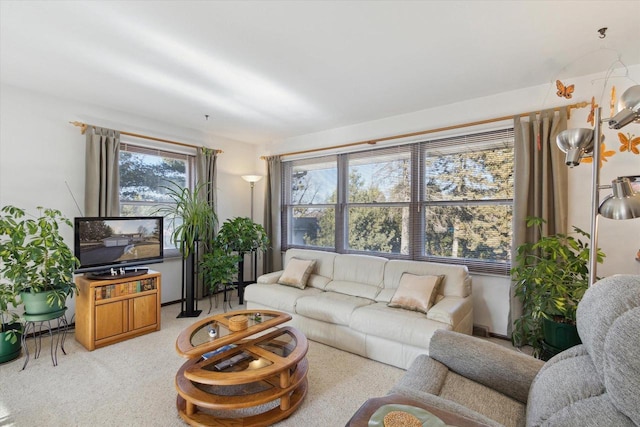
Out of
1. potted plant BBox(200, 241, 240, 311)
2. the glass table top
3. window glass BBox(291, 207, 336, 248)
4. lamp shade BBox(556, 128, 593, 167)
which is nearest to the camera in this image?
lamp shade BBox(556, 128, 593, 167)

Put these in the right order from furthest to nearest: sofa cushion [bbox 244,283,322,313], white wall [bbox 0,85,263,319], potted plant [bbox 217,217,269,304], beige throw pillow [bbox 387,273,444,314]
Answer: potted plant [bbox 217,217,269,304]
sofa cushion [bbox 244,283,322,313]
white wall [bbox 0,85,263,319]
beige throw pillow [bbox 387,273,444,314]

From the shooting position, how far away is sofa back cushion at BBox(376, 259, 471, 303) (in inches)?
115

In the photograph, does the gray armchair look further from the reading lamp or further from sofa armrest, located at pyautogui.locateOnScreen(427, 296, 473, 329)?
sofa armrest, located at pyautogui.locateOnScreen(427, 296, 473, 329)

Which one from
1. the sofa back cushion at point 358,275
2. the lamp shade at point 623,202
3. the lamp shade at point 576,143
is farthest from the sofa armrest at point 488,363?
the sofa back cushion at point 358,275

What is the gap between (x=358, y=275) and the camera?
3.53 m

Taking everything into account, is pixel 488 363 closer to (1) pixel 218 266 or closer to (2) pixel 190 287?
(1) pixel 218 266

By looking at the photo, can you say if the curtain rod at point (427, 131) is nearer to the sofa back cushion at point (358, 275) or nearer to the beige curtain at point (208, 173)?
the beige curtain at point (208, 173)

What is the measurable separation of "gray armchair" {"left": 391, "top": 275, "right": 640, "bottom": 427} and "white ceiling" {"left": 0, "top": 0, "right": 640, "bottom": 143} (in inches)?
70.8

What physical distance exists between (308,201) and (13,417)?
148 inches

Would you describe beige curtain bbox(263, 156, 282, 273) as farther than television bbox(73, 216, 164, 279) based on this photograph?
Yes

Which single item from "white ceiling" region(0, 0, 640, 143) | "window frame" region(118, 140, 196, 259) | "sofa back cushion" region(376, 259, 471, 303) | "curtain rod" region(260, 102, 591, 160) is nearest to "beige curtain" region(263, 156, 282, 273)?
"curtain rod" region(260, 102, 591, 160)

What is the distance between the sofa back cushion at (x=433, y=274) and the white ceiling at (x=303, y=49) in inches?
72.4

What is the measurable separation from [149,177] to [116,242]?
1.20 meters

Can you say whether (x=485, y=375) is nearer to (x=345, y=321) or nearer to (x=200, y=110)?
(x=345, y=321)
